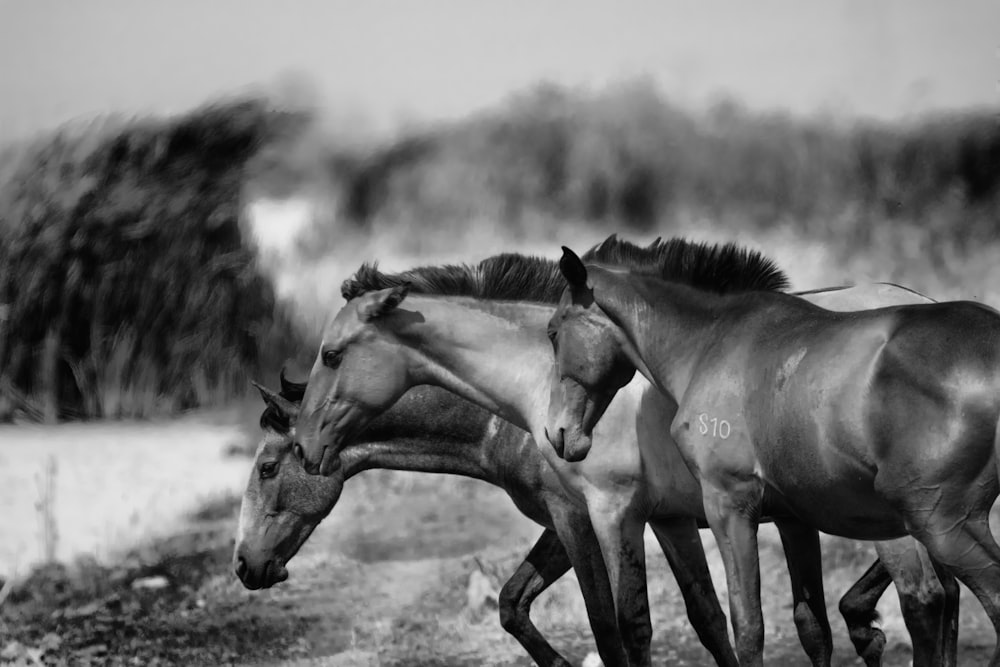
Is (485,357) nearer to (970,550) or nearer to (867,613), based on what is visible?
(867,613)

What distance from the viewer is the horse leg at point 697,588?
7.24 m

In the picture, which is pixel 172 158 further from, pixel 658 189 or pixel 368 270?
pixel 368 270

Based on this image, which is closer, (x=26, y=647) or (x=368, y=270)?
(x=368, y=270)

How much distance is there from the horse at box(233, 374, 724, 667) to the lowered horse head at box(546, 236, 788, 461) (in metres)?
0.92

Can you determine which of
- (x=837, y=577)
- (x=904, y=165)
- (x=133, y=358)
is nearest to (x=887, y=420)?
(x=837, y=577)

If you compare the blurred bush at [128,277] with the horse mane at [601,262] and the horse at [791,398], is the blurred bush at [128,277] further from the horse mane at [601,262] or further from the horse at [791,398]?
the horse at [791,398]

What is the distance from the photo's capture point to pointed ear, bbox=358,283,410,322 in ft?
23.9

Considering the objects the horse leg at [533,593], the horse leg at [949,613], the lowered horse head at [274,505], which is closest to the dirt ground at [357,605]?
the lowered horse head at [274,505]

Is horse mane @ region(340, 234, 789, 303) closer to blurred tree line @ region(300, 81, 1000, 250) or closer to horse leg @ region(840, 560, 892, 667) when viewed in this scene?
horse leg @ region(840, 560, 892, 667)

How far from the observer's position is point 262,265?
17250mm

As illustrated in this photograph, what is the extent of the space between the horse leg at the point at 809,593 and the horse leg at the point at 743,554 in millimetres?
742

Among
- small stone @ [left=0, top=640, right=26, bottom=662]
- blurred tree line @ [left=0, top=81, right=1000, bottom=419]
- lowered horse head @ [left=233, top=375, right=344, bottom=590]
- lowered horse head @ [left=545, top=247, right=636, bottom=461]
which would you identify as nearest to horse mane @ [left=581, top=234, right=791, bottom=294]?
Result: lowered horse head @ [left=545, top=247, right=636, bottom=461]

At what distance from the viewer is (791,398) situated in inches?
234

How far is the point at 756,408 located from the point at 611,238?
1324 mm
